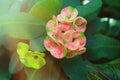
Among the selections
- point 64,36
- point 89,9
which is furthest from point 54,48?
point 89,9

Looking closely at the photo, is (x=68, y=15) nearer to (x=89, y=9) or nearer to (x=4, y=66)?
(x=89, y=9)

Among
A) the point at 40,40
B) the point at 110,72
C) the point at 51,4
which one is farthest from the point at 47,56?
the point at 110,72

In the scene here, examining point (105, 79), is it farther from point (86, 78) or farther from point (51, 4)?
point (51, 4)

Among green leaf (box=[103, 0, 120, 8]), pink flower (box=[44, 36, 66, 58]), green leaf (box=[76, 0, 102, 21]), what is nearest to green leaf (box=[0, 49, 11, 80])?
pink flower (box=[44, 36, 66, 58])

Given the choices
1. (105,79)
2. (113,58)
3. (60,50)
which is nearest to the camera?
(60,50)

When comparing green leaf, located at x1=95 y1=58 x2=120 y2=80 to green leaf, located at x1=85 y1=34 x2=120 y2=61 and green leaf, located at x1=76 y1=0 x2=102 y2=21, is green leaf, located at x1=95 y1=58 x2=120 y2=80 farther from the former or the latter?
green leaf, located at x1=76 y1=0 x2=102 y2=21

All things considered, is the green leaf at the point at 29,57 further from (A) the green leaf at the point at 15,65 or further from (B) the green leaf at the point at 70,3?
(B) the green leaf at the point at 70,3
